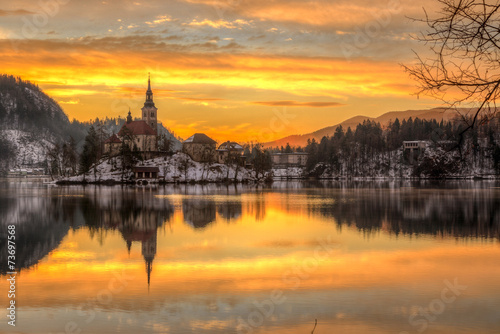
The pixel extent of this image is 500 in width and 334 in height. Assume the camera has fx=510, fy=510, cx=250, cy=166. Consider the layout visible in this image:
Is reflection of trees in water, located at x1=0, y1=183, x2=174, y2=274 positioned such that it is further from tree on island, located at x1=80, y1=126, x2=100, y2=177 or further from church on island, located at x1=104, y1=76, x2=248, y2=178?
church on island, located at x1=104, y1=76, x2=248, y2=178

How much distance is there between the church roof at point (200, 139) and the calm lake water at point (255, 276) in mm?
147419

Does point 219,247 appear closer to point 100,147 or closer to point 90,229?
point 90,229

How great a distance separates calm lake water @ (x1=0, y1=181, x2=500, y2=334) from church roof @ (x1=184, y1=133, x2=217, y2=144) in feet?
484

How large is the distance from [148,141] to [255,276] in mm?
154697

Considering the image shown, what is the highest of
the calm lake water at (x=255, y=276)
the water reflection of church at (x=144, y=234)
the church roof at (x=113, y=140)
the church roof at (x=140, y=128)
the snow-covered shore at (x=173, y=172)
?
the church roof at (x=140, y=128)

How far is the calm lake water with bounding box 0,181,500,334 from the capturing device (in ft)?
57.3

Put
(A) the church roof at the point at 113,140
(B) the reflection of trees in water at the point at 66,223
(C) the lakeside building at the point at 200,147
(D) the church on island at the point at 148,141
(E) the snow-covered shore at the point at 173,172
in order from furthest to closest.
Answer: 1. (C) the lakeside building at the point at 200,147
2. (A) the church roof at the point at 113,140
3. (D) the church on island at the point at 148,141
4. (E) the snow-covered shore at the point at 173,172
5. (B) the reflection of trees in water at the point at 66,223

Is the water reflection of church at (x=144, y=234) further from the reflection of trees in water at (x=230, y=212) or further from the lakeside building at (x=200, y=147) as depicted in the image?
the lakeside building at (x=200, y=147)

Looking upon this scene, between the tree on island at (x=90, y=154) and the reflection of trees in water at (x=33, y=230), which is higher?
the tree on island at (x=90, y=154)

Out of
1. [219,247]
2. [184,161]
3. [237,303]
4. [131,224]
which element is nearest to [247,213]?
[131,224]

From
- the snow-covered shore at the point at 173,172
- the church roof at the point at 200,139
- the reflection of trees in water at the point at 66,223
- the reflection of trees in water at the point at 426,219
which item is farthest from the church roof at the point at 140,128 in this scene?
the reflection of trees in water at the point at 426,219

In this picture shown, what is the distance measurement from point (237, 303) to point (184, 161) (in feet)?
496

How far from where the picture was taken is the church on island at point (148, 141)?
16271 centimetres

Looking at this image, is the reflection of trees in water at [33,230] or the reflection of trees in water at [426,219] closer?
the reflection of trees in water at [33,230]
